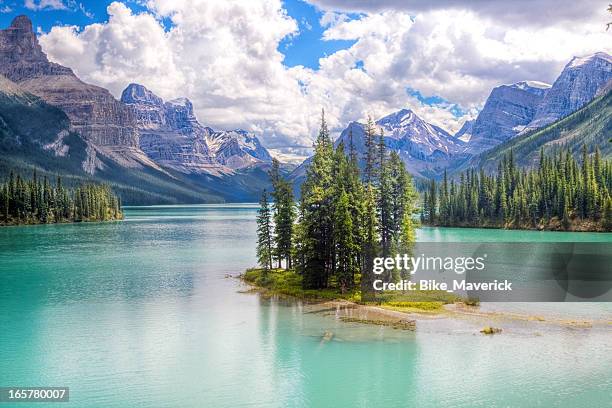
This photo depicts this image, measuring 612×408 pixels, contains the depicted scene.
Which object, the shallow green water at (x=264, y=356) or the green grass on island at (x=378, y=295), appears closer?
the shallow green water at (x=264, y=356)

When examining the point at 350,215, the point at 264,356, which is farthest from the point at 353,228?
the point at 264,356

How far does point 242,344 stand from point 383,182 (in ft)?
92.7

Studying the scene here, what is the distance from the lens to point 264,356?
159 ft

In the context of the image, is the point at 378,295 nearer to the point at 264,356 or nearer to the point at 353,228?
the point at 353,228

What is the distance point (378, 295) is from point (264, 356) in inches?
927

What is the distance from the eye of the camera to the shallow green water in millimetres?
39375

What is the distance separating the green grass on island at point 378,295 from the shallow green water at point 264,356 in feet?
13.7

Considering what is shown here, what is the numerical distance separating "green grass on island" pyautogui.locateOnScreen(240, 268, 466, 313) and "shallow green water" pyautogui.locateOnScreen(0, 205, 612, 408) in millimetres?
4173

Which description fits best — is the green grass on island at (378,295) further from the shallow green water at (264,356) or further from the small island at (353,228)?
the shallow green water at (264,356)

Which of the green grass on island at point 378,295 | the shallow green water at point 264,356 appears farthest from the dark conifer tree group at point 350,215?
the shallow green water at point 264,356

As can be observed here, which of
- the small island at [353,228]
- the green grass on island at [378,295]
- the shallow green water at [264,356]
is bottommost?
the shallow green water at [264,356]

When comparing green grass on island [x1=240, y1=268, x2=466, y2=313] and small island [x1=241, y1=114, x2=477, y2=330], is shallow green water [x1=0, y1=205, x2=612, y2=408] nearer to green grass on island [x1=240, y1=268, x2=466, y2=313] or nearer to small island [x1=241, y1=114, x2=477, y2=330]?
green grass on island [x1=240, y1=268, x2=466, y2=313]

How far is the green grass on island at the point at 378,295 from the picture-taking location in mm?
65000

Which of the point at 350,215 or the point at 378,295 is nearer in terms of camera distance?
the point at 378,295
